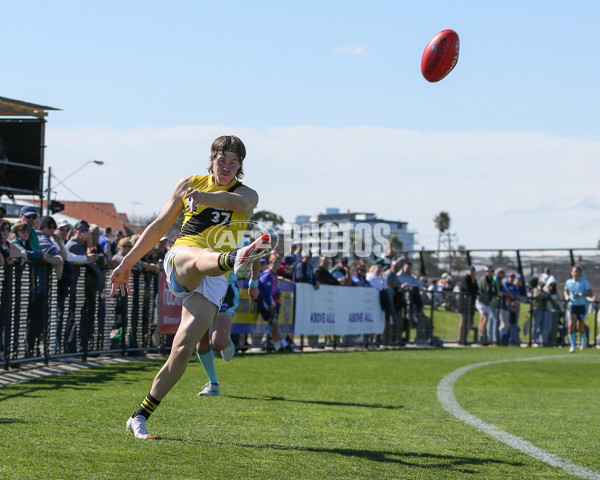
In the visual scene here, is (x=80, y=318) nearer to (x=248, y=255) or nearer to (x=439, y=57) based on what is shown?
(x=439, y=57)

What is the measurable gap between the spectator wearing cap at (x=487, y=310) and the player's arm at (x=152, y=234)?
69.4ft

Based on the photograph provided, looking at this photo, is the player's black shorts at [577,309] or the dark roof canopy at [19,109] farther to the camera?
the player's black shorts at [577,309]

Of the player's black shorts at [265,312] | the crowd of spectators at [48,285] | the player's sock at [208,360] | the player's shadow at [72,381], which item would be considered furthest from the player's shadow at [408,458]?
the player's black shorts at [265,312]

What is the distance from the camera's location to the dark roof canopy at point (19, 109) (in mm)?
22734

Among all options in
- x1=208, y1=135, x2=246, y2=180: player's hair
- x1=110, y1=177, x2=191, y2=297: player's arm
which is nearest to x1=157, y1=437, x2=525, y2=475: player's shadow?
x1=110, y1=177, x2=191, y2=297: player's arm

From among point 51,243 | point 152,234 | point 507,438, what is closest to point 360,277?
point 51,243

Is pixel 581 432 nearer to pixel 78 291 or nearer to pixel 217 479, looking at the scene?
pixel 217 479

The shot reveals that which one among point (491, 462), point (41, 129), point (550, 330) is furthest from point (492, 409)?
point (550, 330)

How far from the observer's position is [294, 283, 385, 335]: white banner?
20.4 m

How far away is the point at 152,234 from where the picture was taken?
6.11m

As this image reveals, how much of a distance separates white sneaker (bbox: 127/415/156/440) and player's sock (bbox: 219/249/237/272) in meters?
1.15

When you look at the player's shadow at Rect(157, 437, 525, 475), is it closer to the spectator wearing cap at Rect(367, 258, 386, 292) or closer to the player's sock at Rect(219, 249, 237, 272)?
the player's sock at Rect(219, 249, 237, 272)

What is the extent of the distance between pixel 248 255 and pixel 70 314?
8386 mm

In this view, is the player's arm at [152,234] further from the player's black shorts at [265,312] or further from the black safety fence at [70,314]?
the player's black shorts at [265,312]
